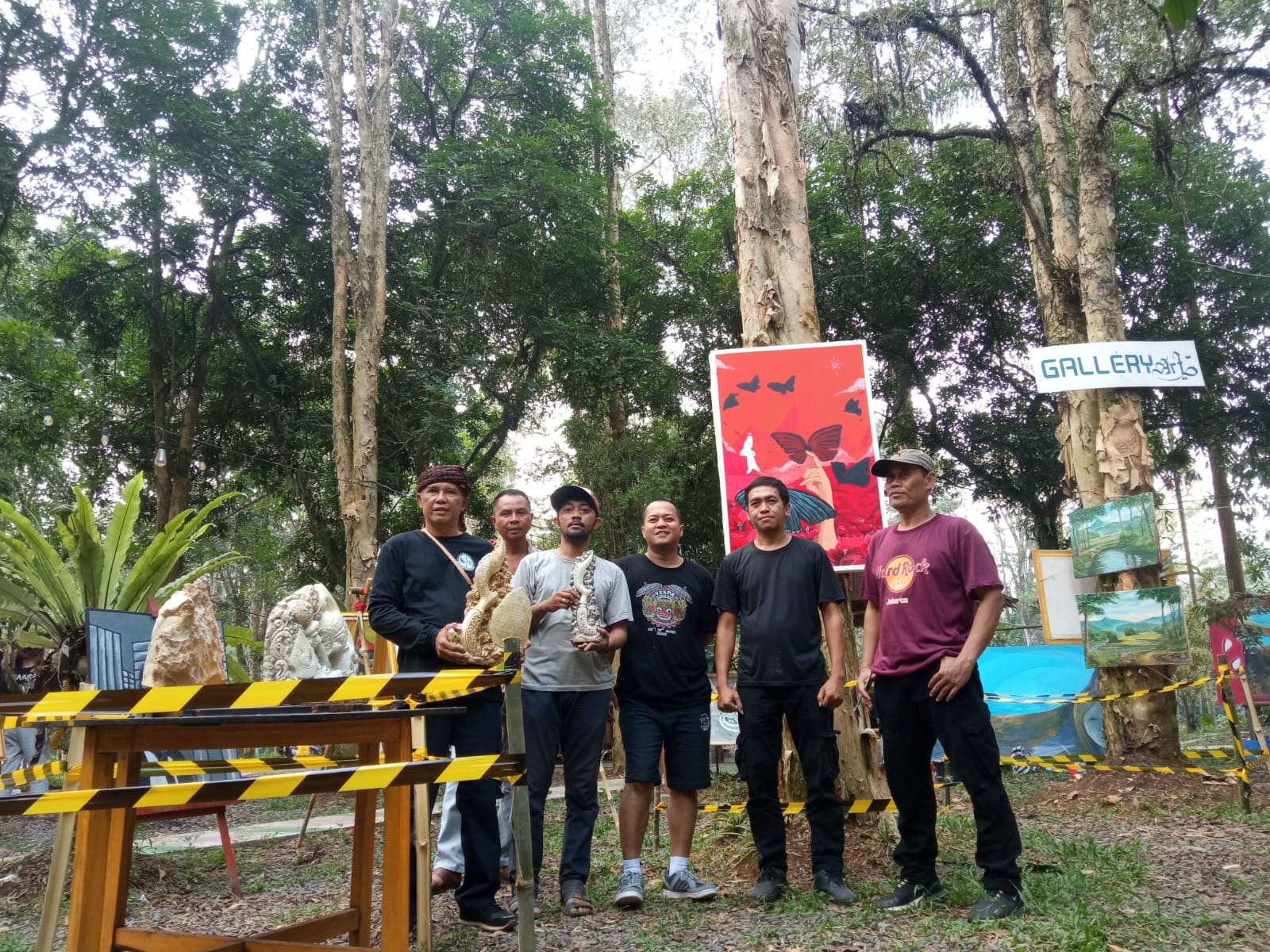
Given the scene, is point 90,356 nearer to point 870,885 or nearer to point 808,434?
point 808,434

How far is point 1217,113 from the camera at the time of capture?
10570 millimetres

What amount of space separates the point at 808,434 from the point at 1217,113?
865 cm

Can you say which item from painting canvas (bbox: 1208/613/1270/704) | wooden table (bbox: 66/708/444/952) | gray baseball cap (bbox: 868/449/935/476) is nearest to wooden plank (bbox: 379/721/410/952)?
wooden table (bbox: 66/708/444/952)

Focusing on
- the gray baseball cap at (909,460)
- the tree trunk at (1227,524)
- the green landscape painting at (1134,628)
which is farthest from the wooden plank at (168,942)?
the tree trunk at (1227,524)

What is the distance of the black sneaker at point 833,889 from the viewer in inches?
147

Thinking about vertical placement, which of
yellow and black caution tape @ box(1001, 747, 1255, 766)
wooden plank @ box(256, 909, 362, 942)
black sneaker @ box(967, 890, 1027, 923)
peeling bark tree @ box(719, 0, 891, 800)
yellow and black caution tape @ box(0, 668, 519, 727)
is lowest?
yellow and black caution tape @ box(1001, 747, 1255, 766)

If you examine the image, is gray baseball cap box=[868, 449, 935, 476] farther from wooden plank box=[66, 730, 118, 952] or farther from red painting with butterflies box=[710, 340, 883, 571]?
wooden plank box=[66, 730, 118, 952]

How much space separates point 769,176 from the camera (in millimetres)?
5531

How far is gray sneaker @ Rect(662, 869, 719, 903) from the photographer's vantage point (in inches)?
155

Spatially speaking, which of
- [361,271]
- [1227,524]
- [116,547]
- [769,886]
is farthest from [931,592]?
[1227,524]

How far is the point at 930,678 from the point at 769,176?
316 centimetres

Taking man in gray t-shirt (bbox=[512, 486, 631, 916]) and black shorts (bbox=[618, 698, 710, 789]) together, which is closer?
man in gray t-shirt (bbox=[512, 486, 631, 916])

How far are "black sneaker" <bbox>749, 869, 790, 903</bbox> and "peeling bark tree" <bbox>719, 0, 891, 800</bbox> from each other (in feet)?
4.87

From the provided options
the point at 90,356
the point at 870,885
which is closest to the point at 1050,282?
the point at 870,885
